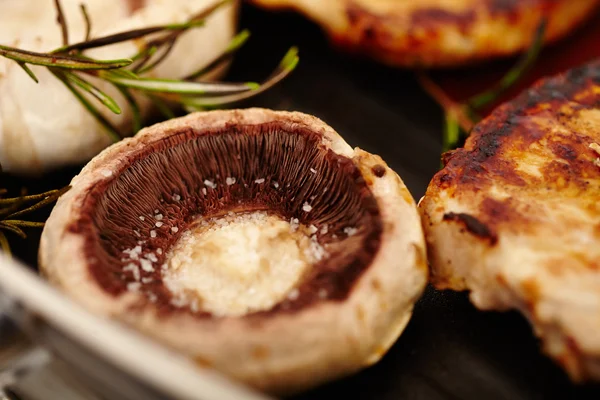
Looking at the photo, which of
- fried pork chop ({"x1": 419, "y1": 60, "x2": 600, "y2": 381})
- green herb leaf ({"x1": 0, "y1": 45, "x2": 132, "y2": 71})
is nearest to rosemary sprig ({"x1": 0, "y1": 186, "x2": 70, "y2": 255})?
green herb leaf ({"x1": 0, "y1": 45, "x2": 132, "y2": 71})

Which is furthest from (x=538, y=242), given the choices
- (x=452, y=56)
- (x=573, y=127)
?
(x=452, y=56)

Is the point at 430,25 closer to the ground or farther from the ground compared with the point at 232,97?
closer to the ground

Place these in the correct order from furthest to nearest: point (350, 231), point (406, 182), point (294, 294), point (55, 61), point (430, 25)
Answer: point (430, 25)
point (406, 182)
point (55, 61)
point (350, 231)
point (294, 294)

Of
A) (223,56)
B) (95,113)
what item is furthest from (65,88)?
(223,56)

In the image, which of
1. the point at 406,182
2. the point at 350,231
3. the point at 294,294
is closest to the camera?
the point at 294,294

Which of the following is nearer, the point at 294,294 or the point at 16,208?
the point at 294,294

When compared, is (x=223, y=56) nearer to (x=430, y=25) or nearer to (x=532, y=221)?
(x=430, y=25)

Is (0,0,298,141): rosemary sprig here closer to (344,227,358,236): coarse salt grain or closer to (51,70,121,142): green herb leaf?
(51,70,121,142): green herb leaf

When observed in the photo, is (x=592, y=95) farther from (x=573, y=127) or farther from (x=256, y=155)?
(x=256, y=155)

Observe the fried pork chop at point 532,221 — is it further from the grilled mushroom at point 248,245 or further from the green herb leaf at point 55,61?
the green herb leaf at point 55,61
